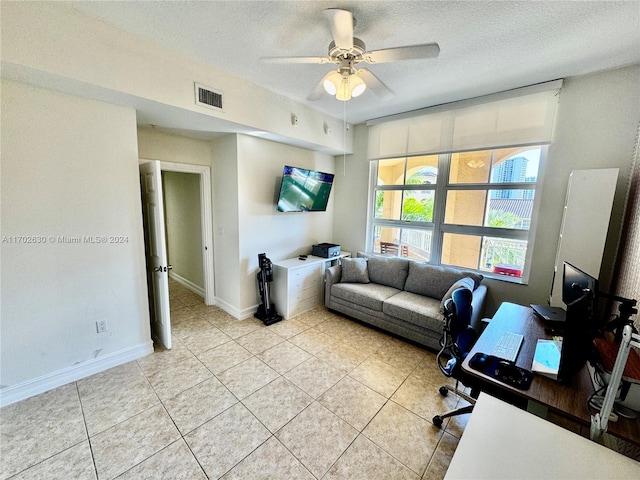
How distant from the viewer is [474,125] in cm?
301

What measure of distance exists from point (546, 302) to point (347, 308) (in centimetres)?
224

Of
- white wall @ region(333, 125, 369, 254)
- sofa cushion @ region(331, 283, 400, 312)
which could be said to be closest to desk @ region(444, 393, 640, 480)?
sofa cushion @ region(331, 283, 400, 312)

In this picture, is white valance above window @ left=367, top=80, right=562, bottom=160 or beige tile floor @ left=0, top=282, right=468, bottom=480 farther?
white valance above window @ left=367, top=80, right=562, bottom=160

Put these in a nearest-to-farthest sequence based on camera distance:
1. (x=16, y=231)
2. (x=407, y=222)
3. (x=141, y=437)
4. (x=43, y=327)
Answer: (x=141, y=437)
(x=16, y=231)
(x=43, y=327)
(x=407, y=222)

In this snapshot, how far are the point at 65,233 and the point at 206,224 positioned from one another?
1.62m

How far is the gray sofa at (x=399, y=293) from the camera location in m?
2.76

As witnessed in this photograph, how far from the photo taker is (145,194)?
9.23 feet

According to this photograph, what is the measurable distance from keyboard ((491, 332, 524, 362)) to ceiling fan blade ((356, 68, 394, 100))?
6.61 feet

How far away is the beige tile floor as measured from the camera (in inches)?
60.9

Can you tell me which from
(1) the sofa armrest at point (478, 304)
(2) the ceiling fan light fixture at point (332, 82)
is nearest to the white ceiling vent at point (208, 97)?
(2) the ceiling fan light fixture at point (332, 82)

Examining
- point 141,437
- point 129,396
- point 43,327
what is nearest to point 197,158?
point 43,327

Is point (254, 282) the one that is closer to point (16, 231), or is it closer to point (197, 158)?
point (197, 158)

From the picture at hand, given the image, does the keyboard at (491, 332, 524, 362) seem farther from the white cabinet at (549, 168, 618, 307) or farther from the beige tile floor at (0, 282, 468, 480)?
the white cabinet at (549, 168, 618, 307)

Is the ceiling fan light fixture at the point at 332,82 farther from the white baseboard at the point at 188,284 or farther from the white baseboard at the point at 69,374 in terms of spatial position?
the white baseboard at the point at 188,284
